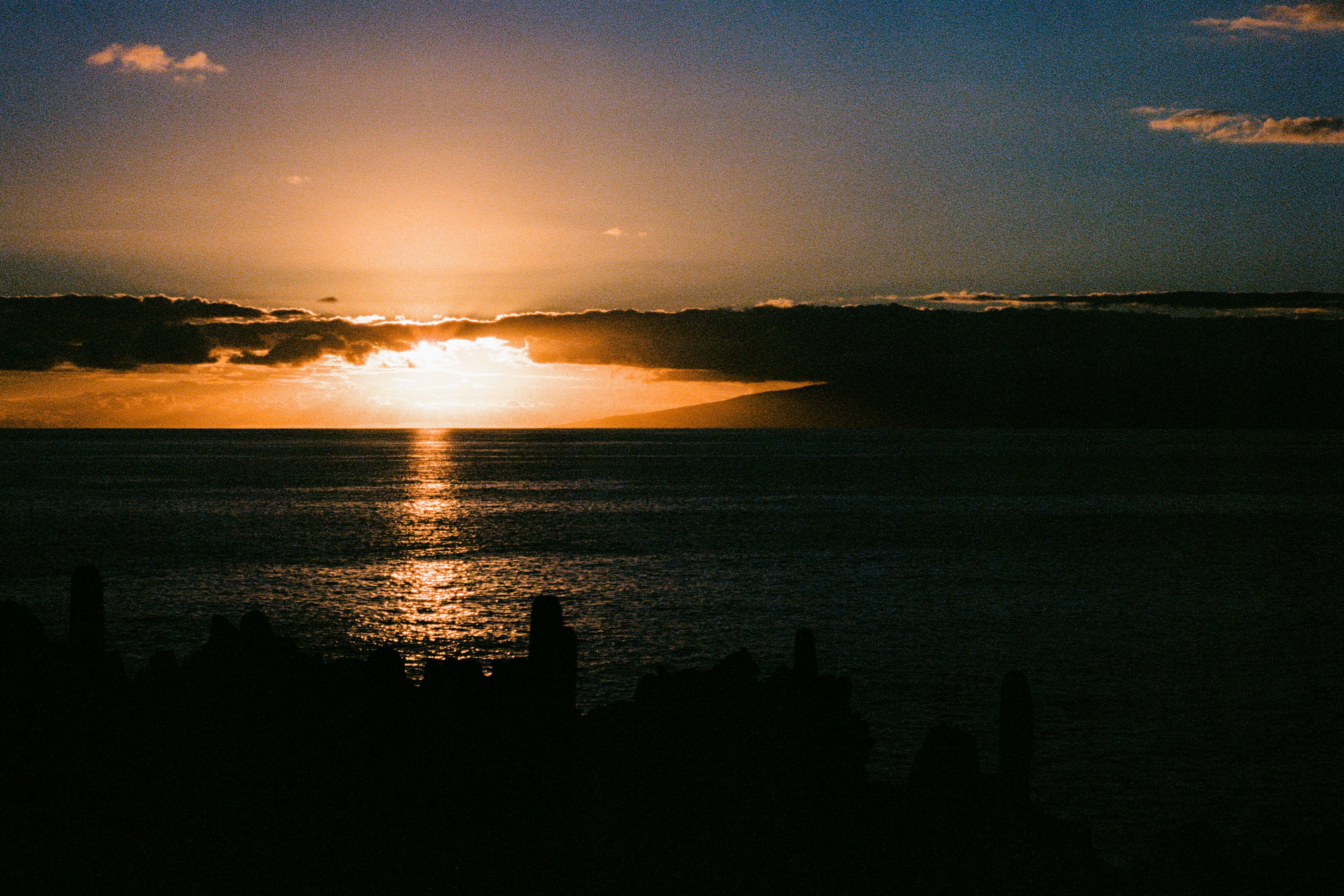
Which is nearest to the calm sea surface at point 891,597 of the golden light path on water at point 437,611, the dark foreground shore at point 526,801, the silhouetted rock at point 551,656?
the golden light path on water at point 437,611

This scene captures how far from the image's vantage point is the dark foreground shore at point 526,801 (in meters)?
11.4

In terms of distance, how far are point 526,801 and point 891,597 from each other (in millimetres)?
33044

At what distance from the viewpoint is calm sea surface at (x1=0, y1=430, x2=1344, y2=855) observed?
21.9 metres

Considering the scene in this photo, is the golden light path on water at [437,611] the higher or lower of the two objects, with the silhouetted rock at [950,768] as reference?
lower

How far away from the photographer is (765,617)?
124ft

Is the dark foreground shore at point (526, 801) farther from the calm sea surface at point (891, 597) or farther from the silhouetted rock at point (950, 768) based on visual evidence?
the calm sea surface at point (891, 597)


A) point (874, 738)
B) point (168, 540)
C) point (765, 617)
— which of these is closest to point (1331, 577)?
Answer: point (765, 617)

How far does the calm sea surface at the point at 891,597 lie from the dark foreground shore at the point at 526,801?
5.96 metres

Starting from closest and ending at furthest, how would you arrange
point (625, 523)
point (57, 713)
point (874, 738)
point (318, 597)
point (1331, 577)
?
point (57, 713) < point (874, 738) < point (318, 597) < point (1331, 577) < point (625, 523)

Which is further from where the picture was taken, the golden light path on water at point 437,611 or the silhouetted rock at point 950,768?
the golden light path on water at point 437,611

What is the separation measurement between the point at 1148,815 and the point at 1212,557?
152 feet

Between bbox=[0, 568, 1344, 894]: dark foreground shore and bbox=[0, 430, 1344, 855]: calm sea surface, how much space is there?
5.96 m

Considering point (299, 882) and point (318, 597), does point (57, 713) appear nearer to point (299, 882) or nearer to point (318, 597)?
point (299, 882)

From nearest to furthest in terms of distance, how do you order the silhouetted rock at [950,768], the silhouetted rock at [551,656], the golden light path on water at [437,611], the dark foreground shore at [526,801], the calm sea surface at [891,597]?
the dark foreground shore at [526,801] → the silhouetted rock at [551,656] → the silhouetted rock at [950,768] → the calm sea surface at [891,597] → the golden light path on water at [437,611]
